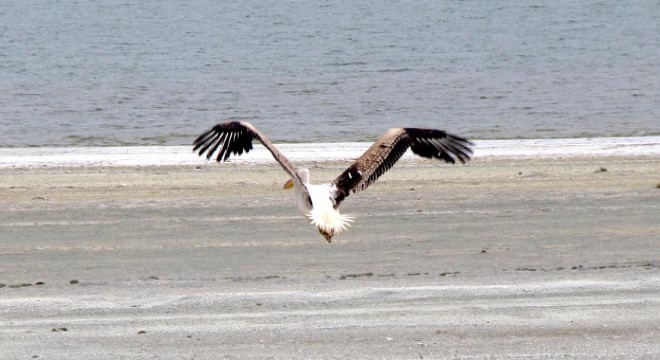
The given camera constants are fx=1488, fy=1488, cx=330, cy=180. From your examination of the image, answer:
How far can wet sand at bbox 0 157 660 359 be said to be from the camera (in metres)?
9.92

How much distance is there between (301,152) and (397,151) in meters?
13.0

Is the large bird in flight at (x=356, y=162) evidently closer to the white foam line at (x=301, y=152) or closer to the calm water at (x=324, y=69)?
the white foam line at (x=301, y=152)

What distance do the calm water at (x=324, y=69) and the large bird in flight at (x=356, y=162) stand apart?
16132mm

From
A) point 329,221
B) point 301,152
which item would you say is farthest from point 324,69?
point 329,221

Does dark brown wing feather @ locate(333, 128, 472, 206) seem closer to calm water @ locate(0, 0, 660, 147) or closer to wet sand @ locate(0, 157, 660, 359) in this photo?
wet sand @ locate(0, 157, 660, 359)


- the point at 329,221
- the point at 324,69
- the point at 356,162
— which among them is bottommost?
the point at 324,69

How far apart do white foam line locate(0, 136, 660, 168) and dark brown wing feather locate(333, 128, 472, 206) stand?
33.2 ft

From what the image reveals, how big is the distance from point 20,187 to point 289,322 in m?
8.83

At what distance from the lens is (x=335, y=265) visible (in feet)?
42.9

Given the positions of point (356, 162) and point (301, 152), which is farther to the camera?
point (301, 152)

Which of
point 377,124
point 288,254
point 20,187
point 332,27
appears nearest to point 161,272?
point 288,254

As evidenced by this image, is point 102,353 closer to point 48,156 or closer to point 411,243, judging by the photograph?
point 411,243

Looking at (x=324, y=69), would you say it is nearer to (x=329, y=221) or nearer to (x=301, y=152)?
(x=301, y=152)

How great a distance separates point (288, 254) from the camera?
1377 cm
